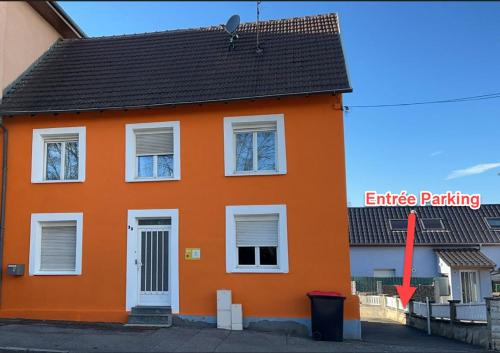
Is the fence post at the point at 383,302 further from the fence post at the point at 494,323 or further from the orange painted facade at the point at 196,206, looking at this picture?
the orange painted facade at the point at 196,206

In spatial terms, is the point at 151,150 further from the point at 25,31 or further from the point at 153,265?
the point at 25,31

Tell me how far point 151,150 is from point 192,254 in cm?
297

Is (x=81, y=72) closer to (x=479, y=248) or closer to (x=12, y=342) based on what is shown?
(x=12, y=342)

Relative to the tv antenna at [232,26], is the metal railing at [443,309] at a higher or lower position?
lower

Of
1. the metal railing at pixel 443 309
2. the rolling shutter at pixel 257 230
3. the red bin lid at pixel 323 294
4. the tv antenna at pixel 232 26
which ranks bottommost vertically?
the metal railing at pixel 443 309

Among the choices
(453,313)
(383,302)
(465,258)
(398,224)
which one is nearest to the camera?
(453,313)

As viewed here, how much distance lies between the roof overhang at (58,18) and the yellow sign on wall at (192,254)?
8817 mm

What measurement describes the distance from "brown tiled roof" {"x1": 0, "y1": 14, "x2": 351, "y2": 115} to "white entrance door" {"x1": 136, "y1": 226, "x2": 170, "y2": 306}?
3.29 metres

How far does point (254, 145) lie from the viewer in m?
12.1

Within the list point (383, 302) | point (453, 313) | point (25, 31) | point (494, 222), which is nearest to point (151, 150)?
point (25, 31)

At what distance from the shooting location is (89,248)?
39.7 ft

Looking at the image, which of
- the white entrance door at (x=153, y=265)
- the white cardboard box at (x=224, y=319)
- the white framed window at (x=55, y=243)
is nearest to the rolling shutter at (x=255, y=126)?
the white entrance door at (x=153, y=265)

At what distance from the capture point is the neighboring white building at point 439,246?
2694 centimetres

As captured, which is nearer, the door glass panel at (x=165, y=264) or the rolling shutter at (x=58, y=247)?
the door glass panel at (x=165, y=264)
